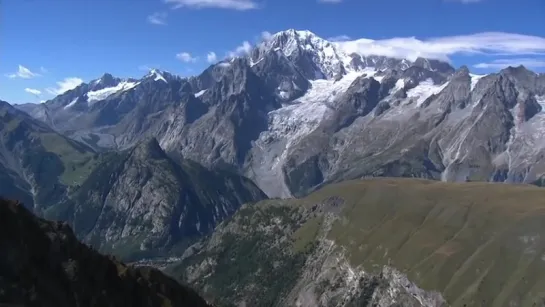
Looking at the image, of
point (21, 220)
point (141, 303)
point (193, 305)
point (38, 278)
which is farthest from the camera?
point (193, 305)

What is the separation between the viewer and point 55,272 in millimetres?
115938

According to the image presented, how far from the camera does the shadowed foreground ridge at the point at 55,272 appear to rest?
337 ft

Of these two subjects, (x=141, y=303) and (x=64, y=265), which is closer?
(x=64, y=265)

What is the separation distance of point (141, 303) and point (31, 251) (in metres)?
31.8

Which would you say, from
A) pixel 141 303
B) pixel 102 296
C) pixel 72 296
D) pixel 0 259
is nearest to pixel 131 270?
pixel 141 303

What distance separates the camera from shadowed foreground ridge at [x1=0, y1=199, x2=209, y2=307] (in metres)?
103

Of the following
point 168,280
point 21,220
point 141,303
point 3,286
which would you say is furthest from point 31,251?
point 168,280

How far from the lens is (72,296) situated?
11462 centimetres

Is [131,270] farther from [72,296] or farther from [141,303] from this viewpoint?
[72,296]

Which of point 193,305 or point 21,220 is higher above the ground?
point 21,220

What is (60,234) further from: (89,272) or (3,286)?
(3,286)

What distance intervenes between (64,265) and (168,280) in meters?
44.6

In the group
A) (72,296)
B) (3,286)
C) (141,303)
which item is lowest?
(141,303)

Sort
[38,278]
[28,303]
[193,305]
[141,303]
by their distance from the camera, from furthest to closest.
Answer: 1. [193,305]
2. [141,303]
3. [38,278]
4. [28,303]
